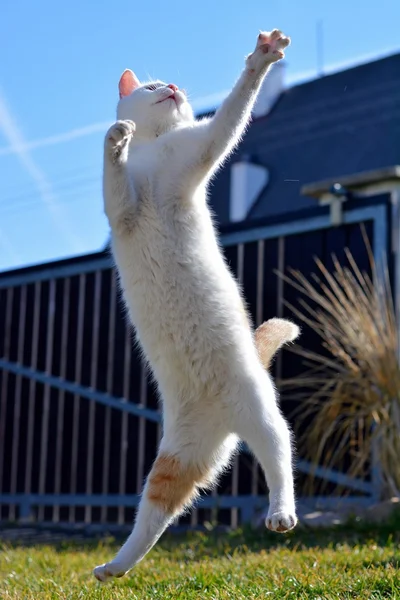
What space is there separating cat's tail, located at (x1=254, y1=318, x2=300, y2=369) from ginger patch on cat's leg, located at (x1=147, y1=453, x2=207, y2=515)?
1.52 ft

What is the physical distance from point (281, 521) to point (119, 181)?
3.54 ft

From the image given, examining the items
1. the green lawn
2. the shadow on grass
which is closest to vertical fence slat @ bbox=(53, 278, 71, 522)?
the shadow on grass

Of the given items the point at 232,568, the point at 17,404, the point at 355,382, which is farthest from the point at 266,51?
the point at 17,404

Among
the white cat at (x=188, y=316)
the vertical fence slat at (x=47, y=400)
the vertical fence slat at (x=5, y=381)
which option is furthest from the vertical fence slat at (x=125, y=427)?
the white cat at (x=188, y=316)

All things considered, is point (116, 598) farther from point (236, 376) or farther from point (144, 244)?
point (144, 244)

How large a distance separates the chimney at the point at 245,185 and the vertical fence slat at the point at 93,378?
6.85 metres

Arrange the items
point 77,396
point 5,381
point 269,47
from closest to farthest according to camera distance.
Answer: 1. point 269,47
2. point 77,396
3. point 5,381

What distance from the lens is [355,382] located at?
5.45 metres

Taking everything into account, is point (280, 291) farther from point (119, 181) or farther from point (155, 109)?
point (119, 181)

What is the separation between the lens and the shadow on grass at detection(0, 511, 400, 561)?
14.6 feet

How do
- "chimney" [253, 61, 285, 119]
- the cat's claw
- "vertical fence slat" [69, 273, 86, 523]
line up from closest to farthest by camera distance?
the cat's claw, "vertical fence slat" [69, 273, 86, 523], "chimney" [253, 61, 285, 119]

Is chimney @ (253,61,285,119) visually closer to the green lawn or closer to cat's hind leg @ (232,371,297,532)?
the green lawn

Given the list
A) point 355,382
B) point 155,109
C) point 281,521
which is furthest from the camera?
point 355,382

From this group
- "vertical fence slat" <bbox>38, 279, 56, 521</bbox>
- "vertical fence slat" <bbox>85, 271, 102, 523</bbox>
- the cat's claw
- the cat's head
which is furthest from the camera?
"vertical fence slat" <bbox>38, 279, 56, 521</bbox>
